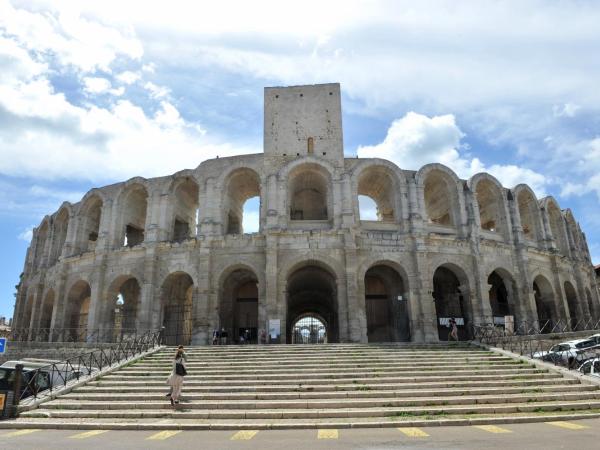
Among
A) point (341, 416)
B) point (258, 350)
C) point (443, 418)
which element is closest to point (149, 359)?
point (258, 350)

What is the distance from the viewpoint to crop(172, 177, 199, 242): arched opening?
26.0 m

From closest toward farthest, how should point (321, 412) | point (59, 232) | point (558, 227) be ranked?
1. point (321, 412)
2. point (558, 227)
3. point (59, 232)

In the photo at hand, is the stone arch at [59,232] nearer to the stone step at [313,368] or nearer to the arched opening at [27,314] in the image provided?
the arched opening at [27,314]

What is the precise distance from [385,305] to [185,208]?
47.3 ft

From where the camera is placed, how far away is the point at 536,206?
27031 mm

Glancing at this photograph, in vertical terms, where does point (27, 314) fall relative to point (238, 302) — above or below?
below

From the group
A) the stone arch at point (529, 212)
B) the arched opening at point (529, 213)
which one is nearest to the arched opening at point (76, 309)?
the stone arch at point (529, 212)

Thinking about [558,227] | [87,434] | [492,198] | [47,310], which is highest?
[492,198]

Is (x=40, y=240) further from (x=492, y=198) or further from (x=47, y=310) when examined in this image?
(x=492, y=198)

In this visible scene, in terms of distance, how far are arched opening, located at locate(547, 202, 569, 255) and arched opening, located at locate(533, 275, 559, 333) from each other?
13.2 feet

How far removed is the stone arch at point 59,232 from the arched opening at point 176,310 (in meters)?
10.2

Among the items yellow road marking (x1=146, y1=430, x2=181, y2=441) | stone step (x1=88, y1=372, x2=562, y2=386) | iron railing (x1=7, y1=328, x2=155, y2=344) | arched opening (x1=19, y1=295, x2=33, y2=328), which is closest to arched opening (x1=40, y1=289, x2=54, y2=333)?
iron railing (x1=7, y1=328, x2=155, y2=344)

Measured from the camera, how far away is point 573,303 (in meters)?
28.3

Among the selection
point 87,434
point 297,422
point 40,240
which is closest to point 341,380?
point 297,422
